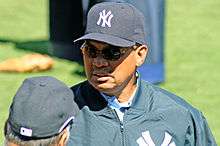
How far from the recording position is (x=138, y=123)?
13.0 ft

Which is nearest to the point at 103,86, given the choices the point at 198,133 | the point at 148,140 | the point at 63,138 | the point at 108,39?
the point at 108,39

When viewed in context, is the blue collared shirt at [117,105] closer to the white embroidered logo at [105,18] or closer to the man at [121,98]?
the man at [121,98]

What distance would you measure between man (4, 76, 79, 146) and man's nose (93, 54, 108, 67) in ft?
3.55

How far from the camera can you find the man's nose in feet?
12.5

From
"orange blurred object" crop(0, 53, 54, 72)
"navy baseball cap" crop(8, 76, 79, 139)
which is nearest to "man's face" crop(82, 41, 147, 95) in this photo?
"navy baseball cap" crop(8, 76, 79, 139)

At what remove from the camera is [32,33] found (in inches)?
436

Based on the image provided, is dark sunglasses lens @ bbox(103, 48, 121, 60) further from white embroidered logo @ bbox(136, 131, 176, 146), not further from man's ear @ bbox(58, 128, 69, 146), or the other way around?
man's ear @ bbox(58, 128, 69, 146)

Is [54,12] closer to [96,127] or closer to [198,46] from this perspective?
[198,46]

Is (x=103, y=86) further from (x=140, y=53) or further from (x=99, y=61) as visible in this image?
(x=140, y=53)

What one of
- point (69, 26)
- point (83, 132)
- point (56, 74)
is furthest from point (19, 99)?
point (69, 26)

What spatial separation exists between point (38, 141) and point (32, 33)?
8.49 m

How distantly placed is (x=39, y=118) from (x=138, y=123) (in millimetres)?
1363

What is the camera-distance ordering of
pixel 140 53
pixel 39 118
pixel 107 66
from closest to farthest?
pixel 39 118
pixel 107 66
pixel 140 53

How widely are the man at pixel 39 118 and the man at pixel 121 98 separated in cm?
106
